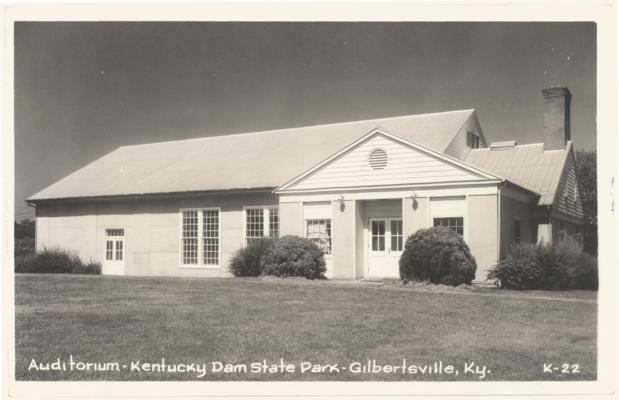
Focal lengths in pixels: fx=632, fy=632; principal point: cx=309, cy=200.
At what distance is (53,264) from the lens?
25141 mm

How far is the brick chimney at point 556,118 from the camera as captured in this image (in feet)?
72.4

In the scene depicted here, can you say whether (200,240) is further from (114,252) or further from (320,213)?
(320,213)

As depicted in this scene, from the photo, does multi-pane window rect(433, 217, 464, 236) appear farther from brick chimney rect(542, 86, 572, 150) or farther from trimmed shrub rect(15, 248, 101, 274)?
trimmed shrub rect(15, 248, 101, 274)

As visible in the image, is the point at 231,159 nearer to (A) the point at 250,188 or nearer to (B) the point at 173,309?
(A) the point at 250,188

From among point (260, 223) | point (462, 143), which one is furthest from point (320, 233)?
point (462, 143)

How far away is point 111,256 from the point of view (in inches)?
1049

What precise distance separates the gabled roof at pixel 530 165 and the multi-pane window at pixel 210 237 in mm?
9847

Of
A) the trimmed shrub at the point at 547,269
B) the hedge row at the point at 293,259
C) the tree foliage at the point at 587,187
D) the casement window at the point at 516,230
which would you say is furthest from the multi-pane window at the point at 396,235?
the tree foliage at the point at 587,187

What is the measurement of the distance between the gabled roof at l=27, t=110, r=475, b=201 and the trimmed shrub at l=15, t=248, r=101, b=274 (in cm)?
287

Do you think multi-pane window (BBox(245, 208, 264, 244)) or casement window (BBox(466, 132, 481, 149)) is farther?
casement window (BBox(466, 132, 481, 149))

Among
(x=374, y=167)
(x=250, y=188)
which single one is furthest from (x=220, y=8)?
(x=250, y=188)

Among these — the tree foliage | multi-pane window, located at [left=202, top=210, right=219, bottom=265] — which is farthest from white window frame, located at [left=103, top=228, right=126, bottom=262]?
the tree foliage

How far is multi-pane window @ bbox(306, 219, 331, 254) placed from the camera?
21.0m

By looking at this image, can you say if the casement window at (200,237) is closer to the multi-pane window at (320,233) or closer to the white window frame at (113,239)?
the white window frame at (113,239)
